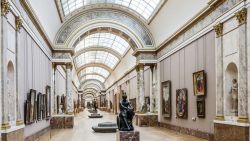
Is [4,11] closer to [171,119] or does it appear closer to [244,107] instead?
[244,107]

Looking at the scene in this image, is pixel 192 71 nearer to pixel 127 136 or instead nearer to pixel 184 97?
pixel 184 97

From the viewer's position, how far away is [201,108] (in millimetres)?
19656

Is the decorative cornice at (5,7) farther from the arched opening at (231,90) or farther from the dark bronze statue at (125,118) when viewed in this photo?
the arched opening at (231,90)

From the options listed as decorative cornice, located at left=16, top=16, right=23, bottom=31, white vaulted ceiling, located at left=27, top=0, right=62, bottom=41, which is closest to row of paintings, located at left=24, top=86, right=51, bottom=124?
decorative cornice, located at left=16, top=16, right=23, bottom=31

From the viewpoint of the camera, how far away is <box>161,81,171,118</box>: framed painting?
2655 cm

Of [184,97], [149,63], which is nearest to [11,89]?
[184,97]

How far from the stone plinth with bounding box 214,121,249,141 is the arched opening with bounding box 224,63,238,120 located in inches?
24.6

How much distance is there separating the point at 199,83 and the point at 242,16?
6102mm

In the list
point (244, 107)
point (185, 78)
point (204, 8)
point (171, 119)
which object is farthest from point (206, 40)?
point (171, 119)

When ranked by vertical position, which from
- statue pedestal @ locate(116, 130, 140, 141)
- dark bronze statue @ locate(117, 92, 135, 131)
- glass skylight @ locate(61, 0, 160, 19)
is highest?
glass skylight @ locate(61, 0, 160, 19)

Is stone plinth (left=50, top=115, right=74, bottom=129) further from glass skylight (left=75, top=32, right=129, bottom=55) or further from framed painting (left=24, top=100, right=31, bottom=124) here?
glass skylight (left=75, top=32, right=129, bottom=55)

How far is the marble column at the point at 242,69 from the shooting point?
14391 millimetres

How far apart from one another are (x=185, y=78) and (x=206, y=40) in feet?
13.9

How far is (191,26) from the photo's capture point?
Result: 21.5 metres
